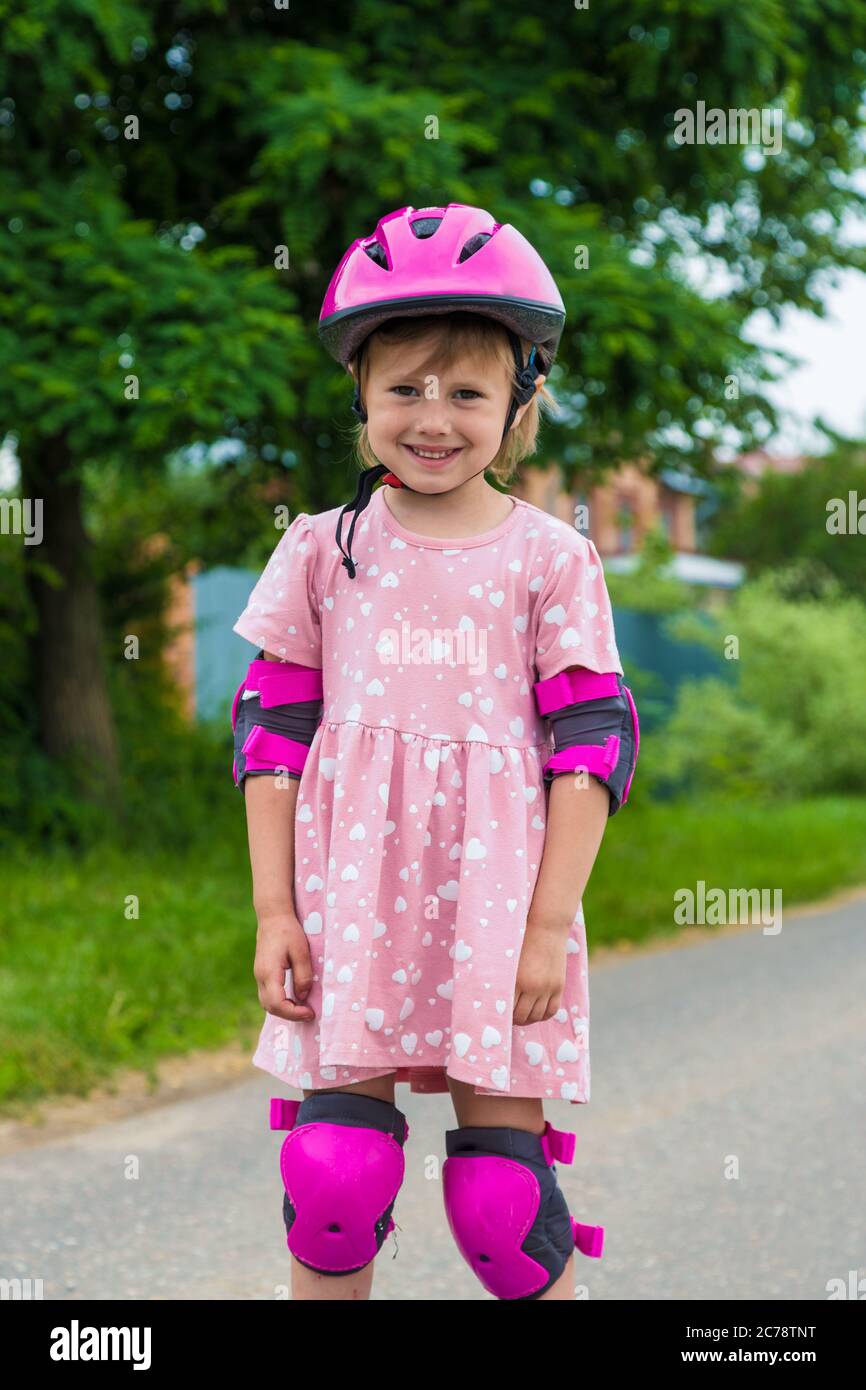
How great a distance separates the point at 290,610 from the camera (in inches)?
89.5

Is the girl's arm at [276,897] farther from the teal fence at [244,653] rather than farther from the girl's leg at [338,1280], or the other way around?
the teal fence at [244,653]

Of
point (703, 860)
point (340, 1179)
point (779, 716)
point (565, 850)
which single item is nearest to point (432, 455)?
point (565, 850)

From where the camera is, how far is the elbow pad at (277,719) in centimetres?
226

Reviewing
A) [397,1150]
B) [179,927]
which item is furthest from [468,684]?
[179,927]

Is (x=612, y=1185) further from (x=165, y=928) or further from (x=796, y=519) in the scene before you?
(x=796, y=519)

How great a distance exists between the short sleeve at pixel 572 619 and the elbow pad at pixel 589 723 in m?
0.02

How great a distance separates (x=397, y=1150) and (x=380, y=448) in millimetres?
1051

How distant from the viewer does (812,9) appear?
7.27 metres

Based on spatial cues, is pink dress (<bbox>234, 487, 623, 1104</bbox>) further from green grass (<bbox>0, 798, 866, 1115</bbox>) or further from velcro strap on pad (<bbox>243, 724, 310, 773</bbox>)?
green grass (<bbox>0, 798, 866, 1115</bbox>)

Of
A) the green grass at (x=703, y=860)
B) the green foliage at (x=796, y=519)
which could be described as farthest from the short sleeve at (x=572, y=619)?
the green foliage at (x=796, y=519)

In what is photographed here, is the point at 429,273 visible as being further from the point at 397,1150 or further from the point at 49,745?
the point at 49,745

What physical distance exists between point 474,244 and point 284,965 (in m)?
1.11

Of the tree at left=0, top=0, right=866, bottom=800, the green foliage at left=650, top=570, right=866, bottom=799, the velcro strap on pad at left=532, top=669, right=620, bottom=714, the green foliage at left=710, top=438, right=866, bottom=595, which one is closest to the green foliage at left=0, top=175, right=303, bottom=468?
the tree at left=0, top=0, right=866, bottom=800

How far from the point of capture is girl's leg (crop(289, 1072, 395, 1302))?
2180 millimetres
